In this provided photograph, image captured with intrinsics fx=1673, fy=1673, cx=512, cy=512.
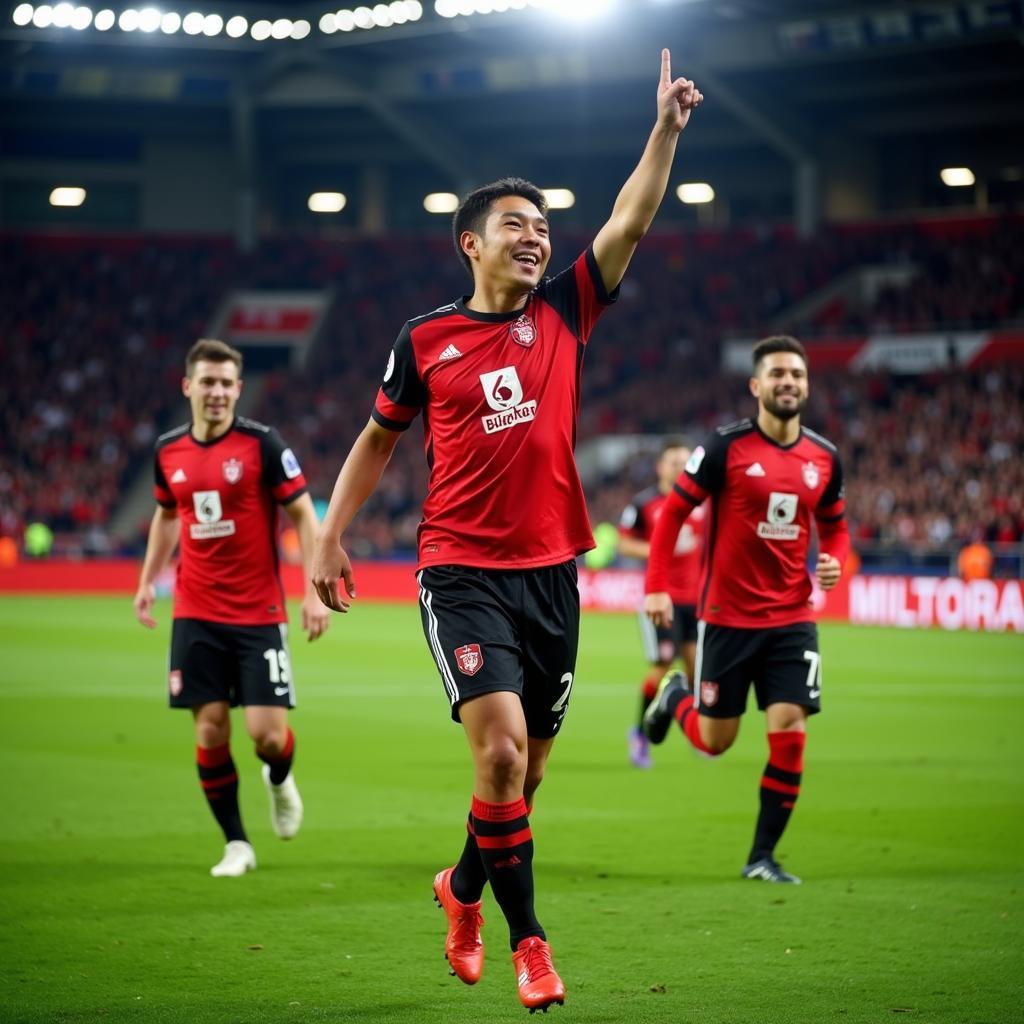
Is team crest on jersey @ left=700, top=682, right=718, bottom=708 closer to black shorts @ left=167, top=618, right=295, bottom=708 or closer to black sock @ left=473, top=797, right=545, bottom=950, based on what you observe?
black shorts @ left=167, top=618, right=295, bottom=708

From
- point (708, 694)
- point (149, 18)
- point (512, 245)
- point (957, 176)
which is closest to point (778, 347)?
point (708, 694)

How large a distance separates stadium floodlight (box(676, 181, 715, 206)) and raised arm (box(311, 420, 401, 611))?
146 ft

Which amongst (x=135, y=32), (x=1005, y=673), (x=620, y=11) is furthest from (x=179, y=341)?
(x=1005, y=673)

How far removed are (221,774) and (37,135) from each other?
46.6 metres

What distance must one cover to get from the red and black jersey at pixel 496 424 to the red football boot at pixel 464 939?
3.90 ft

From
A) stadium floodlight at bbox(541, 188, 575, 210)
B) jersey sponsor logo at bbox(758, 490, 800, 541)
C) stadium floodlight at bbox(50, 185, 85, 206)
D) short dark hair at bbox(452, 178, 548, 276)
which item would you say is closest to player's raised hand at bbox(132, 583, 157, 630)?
jersey sponsor logo at bbox(758, 490, 800, 541)

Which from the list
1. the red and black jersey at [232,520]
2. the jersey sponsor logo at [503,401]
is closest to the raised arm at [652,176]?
the jersey sponsor logo at [503,401]

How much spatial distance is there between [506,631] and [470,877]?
91 cm

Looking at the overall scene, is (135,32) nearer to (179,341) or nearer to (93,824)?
(179,341)

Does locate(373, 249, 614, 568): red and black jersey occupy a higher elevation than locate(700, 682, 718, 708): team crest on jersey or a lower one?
higher

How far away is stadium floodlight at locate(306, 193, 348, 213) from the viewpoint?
5284 centimetres

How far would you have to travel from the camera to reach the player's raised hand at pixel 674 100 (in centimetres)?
554

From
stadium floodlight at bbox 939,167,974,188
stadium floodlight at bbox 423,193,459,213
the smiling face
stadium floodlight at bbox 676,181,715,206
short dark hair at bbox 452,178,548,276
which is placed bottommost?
the smiling face

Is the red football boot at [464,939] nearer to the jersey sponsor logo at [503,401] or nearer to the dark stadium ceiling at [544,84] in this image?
the jersey sponsor logo at [503,401]
